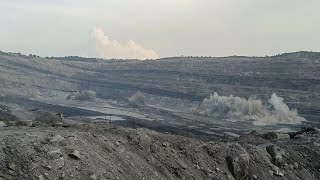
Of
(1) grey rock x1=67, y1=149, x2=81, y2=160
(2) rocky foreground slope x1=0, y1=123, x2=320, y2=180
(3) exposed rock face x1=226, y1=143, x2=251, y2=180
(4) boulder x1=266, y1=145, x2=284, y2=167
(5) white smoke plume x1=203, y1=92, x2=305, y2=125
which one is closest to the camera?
(2) rocky foreground slope x1=0, y1=123, x2=320, y2=180

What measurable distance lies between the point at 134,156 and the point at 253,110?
5705cm

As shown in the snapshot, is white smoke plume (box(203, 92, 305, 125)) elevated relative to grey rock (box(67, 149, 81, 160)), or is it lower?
lower

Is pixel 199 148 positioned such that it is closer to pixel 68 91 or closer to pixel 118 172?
pixel 118 172

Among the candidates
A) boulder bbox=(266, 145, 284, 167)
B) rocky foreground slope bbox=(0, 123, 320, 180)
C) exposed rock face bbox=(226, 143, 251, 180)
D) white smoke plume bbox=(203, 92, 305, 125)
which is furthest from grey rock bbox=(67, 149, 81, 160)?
white smoke plume bbox=(203, 92, 305, 125)

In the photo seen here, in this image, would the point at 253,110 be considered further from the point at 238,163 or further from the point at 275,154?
the point at 238,163

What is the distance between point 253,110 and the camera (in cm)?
6825

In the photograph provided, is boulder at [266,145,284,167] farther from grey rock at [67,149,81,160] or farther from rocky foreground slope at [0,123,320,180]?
grey rock at [67,149,81,160]

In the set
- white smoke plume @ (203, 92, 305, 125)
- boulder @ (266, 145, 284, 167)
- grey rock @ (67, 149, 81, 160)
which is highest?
grey rock @ (67, 149, 81, 160)

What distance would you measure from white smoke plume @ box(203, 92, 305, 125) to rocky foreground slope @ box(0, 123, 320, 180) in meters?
45.0

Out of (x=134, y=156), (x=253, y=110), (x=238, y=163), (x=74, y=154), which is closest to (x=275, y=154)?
(x=238, y=163)

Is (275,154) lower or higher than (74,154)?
lower

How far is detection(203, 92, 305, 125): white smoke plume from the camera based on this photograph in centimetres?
6397

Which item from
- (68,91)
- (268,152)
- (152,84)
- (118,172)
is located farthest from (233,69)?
(118,172)

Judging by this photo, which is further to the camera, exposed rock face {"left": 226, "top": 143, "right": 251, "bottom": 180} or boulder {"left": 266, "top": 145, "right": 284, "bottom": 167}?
boulder {"left": 266, "top": 145, "right": 284, "bottom": 167}
